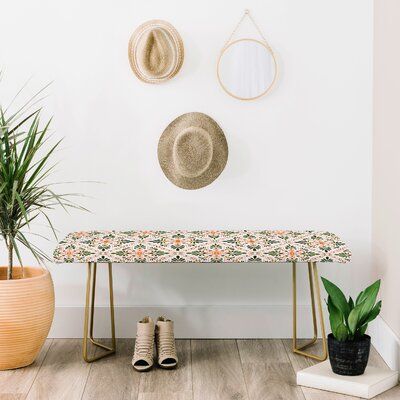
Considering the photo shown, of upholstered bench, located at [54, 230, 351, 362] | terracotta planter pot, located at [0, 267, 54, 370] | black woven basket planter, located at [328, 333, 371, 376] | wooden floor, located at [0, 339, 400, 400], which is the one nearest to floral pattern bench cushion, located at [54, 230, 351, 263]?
upholstered bench, located at [54, 230, 351, 362]

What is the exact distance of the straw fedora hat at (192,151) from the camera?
337cm

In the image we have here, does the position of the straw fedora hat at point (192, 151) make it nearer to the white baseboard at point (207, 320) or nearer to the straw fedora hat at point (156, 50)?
the straw fedora hat at point (156, 50)

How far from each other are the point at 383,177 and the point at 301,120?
0.51 meters

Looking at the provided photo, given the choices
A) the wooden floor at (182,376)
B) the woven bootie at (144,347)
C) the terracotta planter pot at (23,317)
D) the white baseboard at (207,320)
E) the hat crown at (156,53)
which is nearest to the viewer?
the wooden floor at (182,376)

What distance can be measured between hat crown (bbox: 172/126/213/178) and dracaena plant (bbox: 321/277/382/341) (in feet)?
2.94

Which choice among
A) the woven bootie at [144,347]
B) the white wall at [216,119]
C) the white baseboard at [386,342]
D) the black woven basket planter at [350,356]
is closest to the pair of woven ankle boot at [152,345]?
the woven bootie at [144,347]

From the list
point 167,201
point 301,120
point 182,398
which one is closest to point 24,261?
point 167,201

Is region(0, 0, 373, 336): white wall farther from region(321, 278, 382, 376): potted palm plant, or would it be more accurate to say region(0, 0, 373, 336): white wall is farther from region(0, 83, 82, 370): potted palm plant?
region(321, 278, 382, 376): potted palm plant

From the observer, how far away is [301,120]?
11.3ft

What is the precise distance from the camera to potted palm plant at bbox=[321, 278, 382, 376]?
9.15 ft

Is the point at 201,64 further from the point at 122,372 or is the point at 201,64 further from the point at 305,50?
the point at 122,372

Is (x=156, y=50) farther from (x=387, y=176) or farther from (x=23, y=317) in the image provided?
(x=23, y=317)

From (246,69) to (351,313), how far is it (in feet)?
4.30

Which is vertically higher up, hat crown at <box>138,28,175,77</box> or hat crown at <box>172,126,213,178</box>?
hat crown at <box>138,28,175,77</box>
